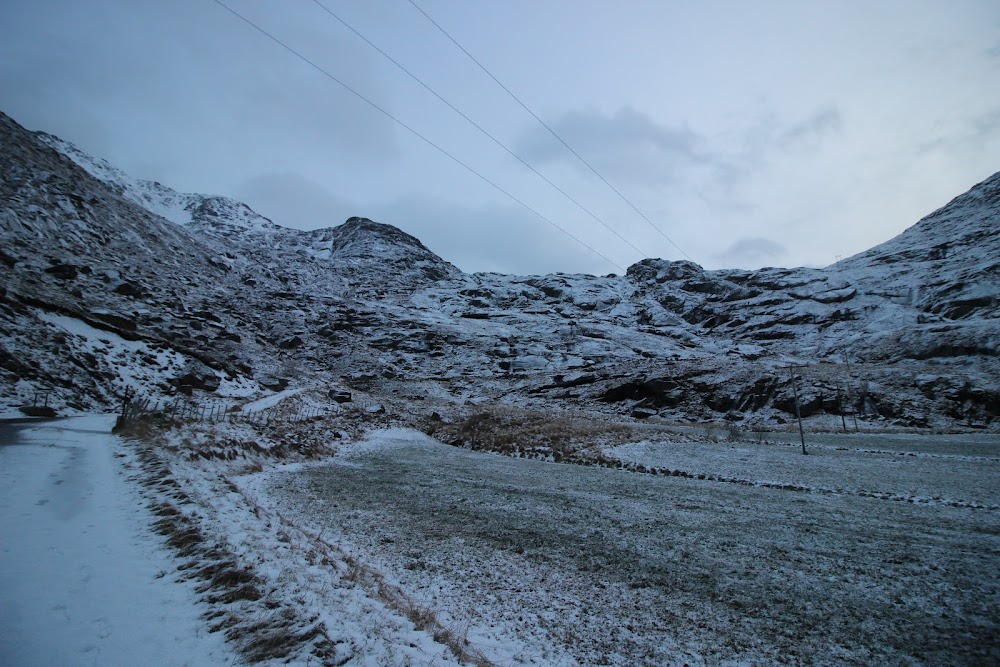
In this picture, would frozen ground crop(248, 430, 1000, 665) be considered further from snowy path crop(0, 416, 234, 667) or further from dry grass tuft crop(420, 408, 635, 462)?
dry grass tuft crop(420, 408, 635, 462)

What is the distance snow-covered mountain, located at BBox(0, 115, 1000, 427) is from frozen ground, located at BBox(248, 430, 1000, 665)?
26623 millimetres

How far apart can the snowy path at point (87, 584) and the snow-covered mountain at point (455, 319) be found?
21.3 m

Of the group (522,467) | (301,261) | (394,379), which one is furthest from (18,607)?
(301,261)

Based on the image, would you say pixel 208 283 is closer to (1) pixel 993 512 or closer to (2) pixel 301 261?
(2) pixel 301 261

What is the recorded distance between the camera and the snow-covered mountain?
39438 mm

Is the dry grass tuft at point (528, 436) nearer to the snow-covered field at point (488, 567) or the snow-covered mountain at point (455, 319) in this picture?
the snow-covered field at point (488, 567)

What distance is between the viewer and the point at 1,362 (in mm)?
24875

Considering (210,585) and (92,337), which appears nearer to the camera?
(210,585)

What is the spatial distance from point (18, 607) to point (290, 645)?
3.38 m

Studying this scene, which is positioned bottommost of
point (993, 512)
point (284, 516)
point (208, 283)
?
point (284, 516)

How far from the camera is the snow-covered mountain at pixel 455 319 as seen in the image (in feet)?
129

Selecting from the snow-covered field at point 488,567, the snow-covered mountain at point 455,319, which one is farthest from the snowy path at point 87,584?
the snow-covered mountain at point 455,319

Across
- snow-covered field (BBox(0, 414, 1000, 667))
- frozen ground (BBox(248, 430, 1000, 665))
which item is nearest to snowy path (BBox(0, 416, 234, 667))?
snow-covered field (BBox(0, 414, 1000, 667))

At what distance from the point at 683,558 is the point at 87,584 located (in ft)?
33.5
